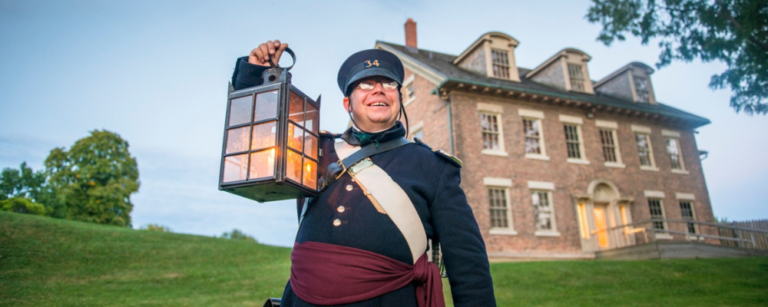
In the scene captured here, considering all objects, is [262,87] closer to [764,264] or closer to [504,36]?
[764,264]

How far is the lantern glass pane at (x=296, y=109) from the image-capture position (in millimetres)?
2123

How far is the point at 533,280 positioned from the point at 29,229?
1548cm

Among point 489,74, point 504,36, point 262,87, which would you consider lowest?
point 262,87

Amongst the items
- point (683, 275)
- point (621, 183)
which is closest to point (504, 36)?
point (621, 183)

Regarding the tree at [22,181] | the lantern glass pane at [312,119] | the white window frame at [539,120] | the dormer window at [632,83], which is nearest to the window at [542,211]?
the white window frame at [539,120]

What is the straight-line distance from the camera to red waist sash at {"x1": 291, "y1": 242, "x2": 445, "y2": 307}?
1862 millimetres

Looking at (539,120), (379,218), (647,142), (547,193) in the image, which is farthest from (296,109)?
(647,142)

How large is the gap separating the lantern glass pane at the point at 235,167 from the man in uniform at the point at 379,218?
384 millimetres

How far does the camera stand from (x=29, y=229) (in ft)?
48.5

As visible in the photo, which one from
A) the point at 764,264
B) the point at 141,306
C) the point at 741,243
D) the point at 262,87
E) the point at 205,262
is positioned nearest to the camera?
the point at 262,87

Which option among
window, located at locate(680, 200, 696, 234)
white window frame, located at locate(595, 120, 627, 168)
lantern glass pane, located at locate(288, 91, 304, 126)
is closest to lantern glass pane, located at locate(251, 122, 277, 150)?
lantern glass pane, located at locate(288, 91, 304, 126)

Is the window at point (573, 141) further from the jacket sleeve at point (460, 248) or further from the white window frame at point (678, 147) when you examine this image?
the jacket sleeve at point (460, 248)

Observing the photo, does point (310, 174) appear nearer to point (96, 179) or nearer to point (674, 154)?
point (674, 154)

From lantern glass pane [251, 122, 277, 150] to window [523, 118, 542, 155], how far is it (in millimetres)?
16767
